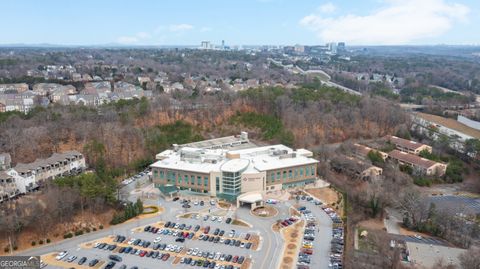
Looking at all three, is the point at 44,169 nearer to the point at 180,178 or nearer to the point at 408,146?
the point at 180,178

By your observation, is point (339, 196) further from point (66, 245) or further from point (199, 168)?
point (66, 245)

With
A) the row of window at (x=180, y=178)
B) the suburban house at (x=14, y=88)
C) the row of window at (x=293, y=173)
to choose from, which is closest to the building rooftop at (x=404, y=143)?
the row of window at (x=293, y=173)

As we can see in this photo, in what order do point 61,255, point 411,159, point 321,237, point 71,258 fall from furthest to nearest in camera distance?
point 411,159
point 321,237
point 61,255
point 71,258

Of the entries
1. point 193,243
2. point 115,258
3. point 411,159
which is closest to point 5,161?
point 115,258

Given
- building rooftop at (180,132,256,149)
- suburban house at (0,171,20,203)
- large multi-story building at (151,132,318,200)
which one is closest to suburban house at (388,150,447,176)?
large multi-story building at (151,132,318,200)

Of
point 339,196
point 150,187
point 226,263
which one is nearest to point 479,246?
point 339,196

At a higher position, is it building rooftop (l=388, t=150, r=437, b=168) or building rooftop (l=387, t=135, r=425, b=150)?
building rooftop (l=387, t=135, r=425, b=150)

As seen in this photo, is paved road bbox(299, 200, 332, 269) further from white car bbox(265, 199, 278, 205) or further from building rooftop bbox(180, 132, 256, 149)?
building rooftop bbox(180, 132, 256, 149)
